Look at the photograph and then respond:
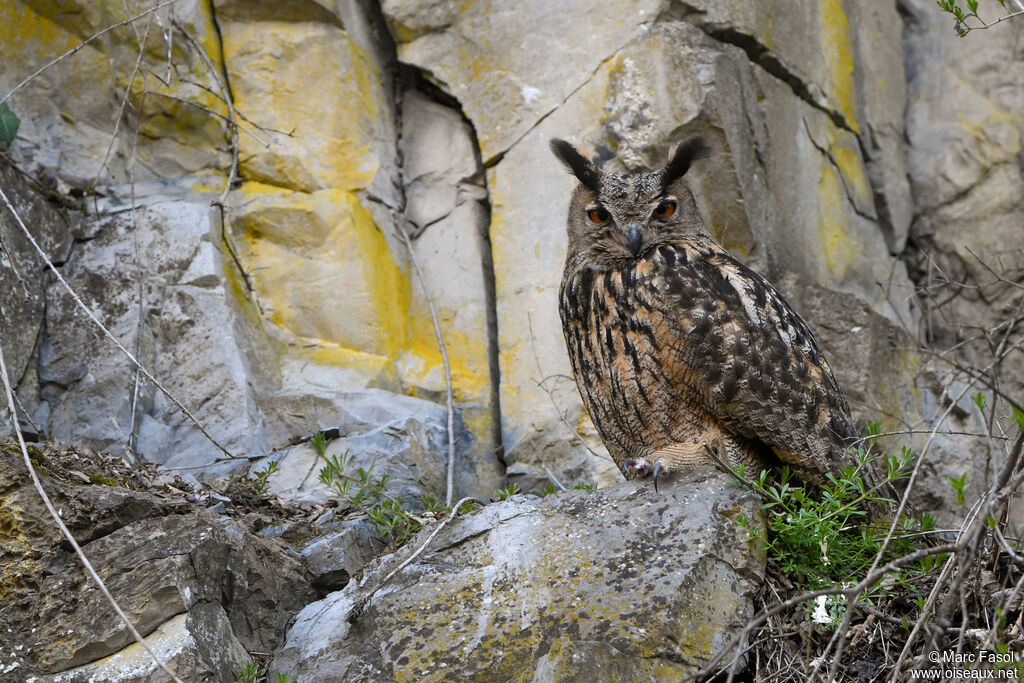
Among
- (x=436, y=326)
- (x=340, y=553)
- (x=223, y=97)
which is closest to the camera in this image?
(x=340, y=553)

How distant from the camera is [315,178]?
523 centimetres

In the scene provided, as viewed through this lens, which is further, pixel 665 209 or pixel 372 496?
pixel 372 496

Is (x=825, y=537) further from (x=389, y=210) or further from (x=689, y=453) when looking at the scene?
(x=389, y=210)

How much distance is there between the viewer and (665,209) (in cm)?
374

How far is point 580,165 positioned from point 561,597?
174 cm

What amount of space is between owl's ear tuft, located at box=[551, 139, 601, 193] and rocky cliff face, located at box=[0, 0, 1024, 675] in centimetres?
105

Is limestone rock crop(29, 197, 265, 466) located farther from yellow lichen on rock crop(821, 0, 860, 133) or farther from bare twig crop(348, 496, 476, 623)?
yellow lichen on rock crop(821, 0, 860, 133)

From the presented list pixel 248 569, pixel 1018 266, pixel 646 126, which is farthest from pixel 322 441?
pixel 1018 266

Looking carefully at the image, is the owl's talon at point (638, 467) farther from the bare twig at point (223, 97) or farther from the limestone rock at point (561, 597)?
the bare twig at point (223, 97)

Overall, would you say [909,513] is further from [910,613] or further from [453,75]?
[453,75]

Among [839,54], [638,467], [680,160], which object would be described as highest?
[839,54]

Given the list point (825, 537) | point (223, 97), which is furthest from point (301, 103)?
point (825, 537)

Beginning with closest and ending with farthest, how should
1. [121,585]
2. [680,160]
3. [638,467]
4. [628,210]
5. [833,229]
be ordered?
[121,585]
[638,467]
[628,210]
[680,160]
[833,229]

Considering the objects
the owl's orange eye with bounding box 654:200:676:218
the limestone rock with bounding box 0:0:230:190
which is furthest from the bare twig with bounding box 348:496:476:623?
the limestone rock with bounding box 0:0:230:190
